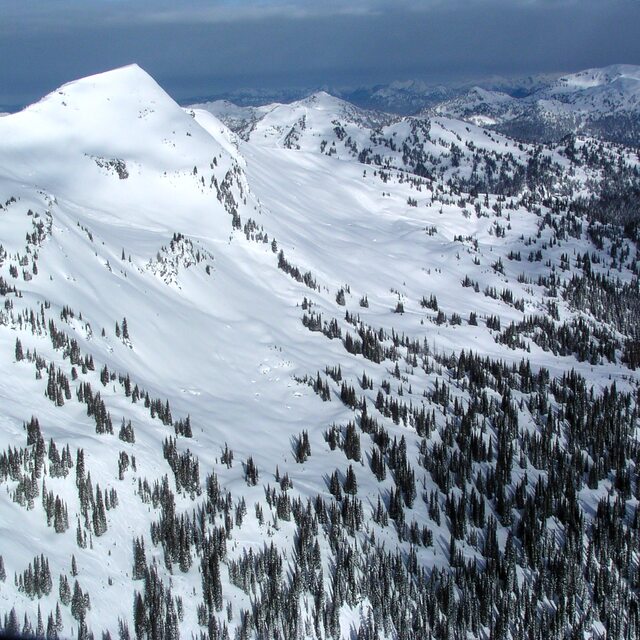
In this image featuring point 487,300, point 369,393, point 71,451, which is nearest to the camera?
point 71,451

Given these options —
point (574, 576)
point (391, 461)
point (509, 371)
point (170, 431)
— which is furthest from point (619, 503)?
point (170, 431)

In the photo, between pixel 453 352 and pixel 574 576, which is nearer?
pixel 574 576

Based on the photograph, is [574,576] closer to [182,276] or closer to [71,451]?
[71,451]

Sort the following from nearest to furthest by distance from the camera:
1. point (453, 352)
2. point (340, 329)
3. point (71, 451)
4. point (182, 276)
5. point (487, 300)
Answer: point (71, 451), point (182, 276), point (340, 329), point (453, 352), point (487, 300)

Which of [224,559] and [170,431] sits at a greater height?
[170,431]

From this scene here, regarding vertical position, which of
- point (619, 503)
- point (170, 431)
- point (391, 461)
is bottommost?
point (619, 503)

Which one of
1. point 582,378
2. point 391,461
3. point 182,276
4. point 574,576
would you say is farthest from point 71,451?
point 582,378
